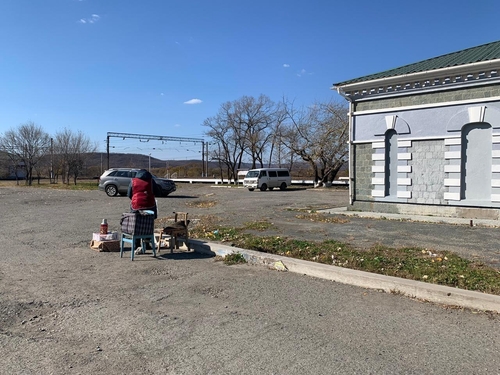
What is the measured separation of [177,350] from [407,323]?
2505 millimetres

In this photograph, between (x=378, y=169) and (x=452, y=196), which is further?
(x=378, y=169)

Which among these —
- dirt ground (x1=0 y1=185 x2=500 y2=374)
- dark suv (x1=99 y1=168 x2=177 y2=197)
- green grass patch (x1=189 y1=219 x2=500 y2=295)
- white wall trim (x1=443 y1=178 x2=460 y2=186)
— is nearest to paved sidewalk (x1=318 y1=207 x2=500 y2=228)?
white wall trim (x1=443 y1=178 x2=460 y2=186)

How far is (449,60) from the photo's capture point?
14.7 metres

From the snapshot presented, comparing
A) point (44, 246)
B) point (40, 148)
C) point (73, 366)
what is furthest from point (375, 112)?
point (40, 148)

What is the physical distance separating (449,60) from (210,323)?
Answer: 45.7 feet

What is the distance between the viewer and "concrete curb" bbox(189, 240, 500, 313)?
502cm

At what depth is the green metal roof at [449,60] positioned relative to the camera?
13430 mm

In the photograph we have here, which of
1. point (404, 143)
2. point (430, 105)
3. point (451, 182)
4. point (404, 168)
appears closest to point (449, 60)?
point (430, 105)

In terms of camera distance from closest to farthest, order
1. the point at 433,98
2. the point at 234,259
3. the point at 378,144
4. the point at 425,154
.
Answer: the point at 234,259, the point at 433,98, the point at 425,154, the point at 378,144

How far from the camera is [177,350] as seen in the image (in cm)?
388

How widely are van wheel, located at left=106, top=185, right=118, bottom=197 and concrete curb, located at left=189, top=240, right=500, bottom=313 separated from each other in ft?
64.9

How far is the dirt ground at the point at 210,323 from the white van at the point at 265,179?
26861mm

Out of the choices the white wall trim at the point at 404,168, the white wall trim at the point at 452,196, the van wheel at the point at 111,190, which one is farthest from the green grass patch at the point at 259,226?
the van wheel at the point at 111,190

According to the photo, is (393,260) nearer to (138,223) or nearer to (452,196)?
(138,223)
